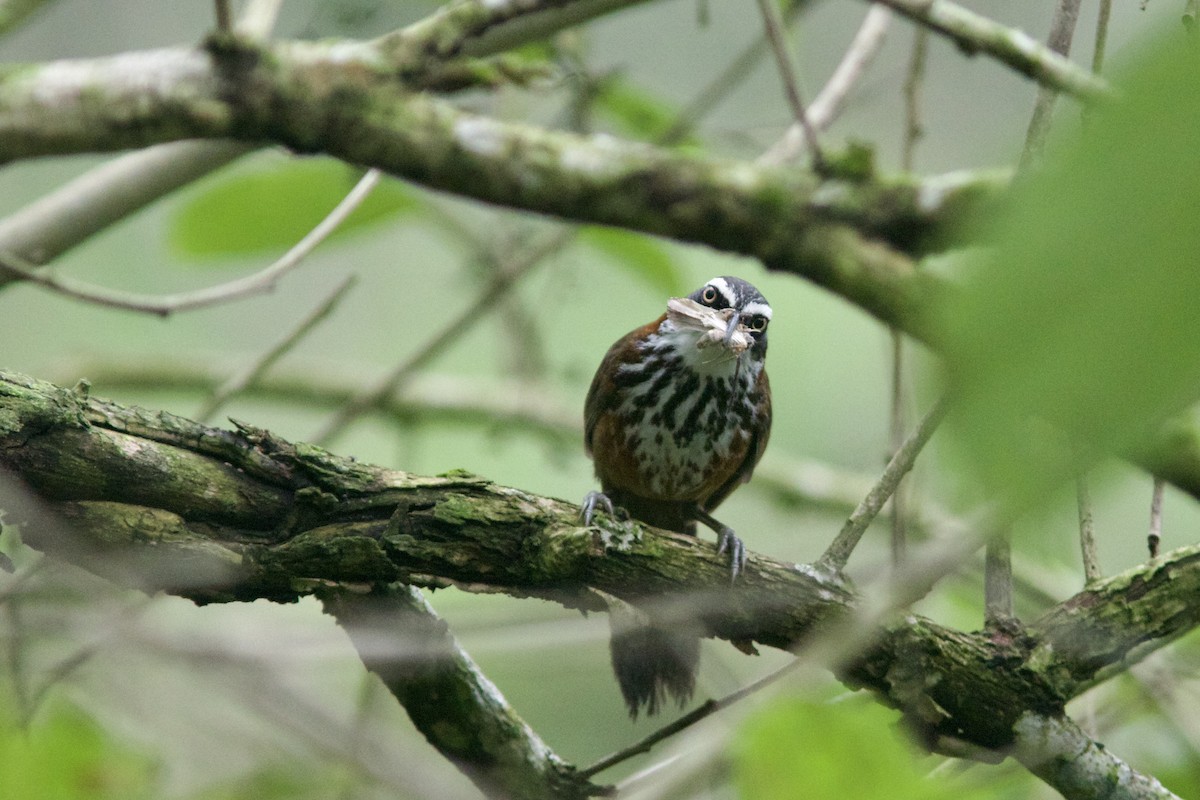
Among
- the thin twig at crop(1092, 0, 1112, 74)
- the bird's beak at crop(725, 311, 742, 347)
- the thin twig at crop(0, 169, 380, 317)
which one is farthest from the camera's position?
the bird's beak at crop(725, 311, 742, 347)

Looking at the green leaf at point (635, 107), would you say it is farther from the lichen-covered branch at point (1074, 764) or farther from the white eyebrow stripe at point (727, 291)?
the lichen-covered branch at point (1074, 764)

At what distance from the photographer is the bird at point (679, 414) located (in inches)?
154

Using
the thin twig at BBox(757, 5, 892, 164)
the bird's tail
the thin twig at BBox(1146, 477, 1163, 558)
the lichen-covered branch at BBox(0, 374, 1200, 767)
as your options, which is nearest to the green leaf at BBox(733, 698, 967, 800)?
the lichen-covered branch at BBox(0, 374, 1200, 767)

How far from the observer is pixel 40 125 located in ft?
9.28

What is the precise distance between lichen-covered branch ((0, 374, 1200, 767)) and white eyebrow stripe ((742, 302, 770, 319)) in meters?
1.40

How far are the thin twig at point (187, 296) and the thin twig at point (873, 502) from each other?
5.02ft

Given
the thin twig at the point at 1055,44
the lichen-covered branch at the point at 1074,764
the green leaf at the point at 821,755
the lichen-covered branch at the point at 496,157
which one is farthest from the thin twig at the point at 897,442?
the green leaf at the point at 821,755

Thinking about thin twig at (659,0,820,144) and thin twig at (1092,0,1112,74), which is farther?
thin twig at (659,0,820,144)

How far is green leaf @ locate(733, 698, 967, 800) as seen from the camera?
815 mm

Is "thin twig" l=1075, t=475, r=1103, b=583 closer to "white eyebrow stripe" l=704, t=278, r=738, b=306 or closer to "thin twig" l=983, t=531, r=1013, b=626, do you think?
"thin twig" l=983, t=531, r=1013, b=626

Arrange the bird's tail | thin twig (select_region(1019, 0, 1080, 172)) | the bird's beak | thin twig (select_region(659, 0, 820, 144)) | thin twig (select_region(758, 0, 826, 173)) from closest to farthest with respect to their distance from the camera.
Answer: thin twig (select_region(1019, 0, 1080, 172)) < thin twig (select_region(758, 0, 826, 173)) < the bird's beak < the bird's tail < thin twig (select_region(659, 0, 820, 144))

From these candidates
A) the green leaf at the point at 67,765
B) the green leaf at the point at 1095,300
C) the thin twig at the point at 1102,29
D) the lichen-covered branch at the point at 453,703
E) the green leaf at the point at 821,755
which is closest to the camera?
the green leaf at the point at 1095,300

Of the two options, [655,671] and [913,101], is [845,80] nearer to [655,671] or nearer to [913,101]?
[913,101]

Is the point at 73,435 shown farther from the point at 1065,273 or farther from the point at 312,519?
the point at 1065,273
